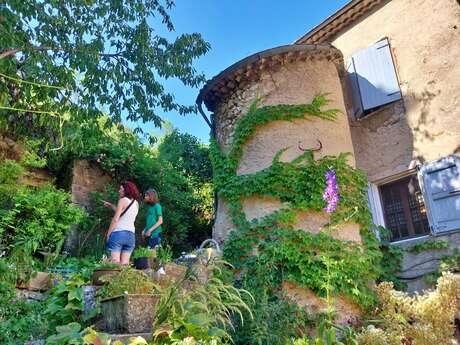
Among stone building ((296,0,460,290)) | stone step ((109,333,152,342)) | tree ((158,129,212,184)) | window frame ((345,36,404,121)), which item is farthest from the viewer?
tree ((158,129,212,184))

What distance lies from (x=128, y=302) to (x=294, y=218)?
3.19 metres

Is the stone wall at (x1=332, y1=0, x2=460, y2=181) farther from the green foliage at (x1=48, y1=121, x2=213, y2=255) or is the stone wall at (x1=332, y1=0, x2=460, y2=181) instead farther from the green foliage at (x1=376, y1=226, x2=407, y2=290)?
the green foliage at (x1=48, y1=121, x2=213, y2=255)

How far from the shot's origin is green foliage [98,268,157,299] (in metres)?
3.71

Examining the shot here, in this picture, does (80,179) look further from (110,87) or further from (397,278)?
(397,278)

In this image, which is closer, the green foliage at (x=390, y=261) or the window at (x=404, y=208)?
the green foliage at (x=390, y=261)

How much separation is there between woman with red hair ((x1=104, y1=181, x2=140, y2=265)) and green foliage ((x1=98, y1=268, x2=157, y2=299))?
4.20 ft

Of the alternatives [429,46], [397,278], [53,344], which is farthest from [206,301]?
[429,46]

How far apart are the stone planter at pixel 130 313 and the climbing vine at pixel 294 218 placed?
2.42m

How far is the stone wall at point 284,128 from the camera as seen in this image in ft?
21.2

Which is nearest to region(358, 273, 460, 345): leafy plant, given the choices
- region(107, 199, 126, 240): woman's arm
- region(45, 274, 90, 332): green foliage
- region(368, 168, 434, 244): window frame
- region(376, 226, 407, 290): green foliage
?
region(376, 226, 407, 290): green foliage

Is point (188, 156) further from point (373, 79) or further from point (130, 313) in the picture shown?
point (130, 313)

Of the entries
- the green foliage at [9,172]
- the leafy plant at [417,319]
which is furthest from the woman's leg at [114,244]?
the leafy plant at [417,319]

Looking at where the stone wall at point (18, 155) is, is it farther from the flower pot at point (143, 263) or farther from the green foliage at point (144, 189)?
the flower pot at point (143, 263)

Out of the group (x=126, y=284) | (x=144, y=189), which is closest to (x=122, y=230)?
(x=126, y=284)
